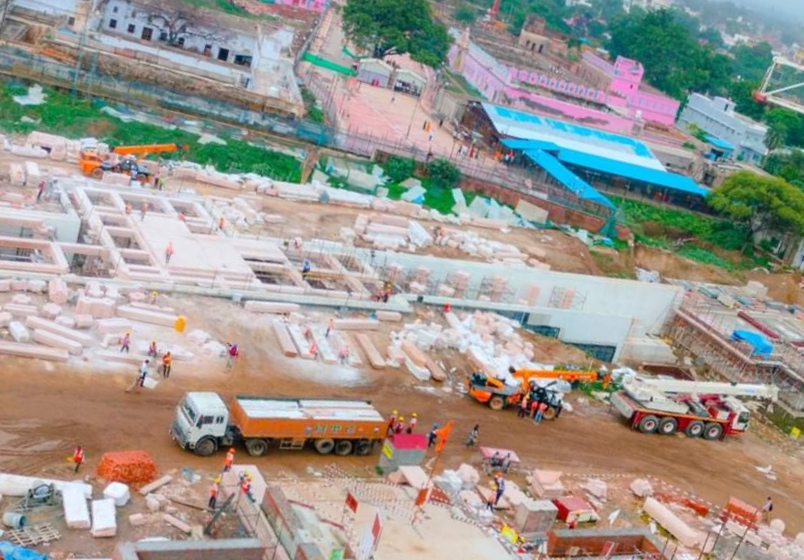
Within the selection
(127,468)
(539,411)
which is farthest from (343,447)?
(539,411)

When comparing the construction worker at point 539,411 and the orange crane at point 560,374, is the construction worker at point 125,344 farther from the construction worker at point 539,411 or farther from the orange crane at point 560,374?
the orange crane at point 560,374

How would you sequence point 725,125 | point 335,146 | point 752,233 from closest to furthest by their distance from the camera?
point 335,146 < point 752,233 < point 725,125

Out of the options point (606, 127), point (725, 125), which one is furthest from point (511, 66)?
point (725, 125)

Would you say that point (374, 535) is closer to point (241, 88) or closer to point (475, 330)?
point (475, 330)

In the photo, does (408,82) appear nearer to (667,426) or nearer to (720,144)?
(720,144)

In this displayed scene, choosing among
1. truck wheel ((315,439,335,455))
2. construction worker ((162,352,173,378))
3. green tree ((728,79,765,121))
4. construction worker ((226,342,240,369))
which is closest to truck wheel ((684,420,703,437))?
truck wheel ((315,439,335,455))
